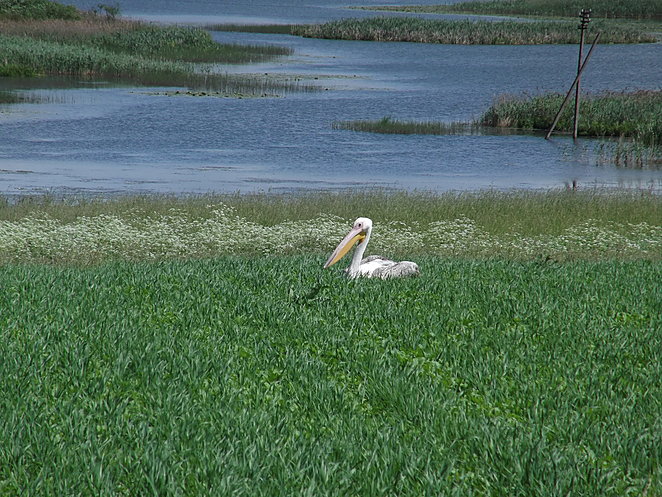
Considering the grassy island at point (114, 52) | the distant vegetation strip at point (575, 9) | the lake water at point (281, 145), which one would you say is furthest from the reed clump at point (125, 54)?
the distant vegetation strip at point (575, 9)

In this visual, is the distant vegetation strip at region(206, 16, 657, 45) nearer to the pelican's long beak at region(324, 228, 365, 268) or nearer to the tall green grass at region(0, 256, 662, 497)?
the pelican's long beak at region(324, 228, 365, 268)

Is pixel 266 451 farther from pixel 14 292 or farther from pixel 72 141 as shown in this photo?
pixel 72 141

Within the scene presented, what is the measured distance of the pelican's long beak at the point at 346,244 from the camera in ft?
36.7

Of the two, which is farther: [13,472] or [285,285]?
[285,285]

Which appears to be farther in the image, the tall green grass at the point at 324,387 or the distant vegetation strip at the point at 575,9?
the distant vegetation strip at the point at 575,9

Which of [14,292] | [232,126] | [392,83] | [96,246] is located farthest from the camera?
[392,83]

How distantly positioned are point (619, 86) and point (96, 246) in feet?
159

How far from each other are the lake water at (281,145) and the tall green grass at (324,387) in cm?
1473

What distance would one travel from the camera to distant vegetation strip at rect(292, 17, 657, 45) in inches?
3413

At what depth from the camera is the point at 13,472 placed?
5.11 m

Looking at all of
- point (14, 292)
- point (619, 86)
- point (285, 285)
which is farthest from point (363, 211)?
point (619, 86)

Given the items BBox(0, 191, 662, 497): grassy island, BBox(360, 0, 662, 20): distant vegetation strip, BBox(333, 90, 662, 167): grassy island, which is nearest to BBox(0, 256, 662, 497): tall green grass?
BBox(0, 191, 662, 497): grassy island

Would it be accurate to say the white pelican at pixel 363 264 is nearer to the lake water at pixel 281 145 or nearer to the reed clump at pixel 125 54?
the lake water at pixel 281 145

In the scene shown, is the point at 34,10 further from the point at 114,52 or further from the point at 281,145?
the point at 281,145
